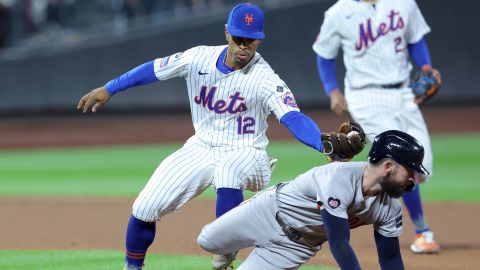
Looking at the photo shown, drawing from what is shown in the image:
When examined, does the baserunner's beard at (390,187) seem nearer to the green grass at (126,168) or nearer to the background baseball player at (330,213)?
the background baseball player at (330,213)

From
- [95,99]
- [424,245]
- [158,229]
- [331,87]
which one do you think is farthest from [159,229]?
[95,99]

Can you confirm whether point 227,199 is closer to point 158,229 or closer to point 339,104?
point 339,104

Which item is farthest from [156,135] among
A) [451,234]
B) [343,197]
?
[343,197]

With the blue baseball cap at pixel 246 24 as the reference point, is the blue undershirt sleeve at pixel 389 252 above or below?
below

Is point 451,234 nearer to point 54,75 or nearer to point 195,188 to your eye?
point 195,188

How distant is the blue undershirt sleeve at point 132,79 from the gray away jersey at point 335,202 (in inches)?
54.0

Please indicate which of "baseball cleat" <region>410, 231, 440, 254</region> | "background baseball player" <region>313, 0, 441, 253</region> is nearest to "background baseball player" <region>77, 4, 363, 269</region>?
"background baseball player" <region>313, 0, 441, 253</region>

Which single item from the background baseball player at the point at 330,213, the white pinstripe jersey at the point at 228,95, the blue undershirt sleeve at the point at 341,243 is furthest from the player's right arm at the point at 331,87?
the blue undershirt sleeve at the point at 341,243

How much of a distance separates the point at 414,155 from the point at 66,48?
54.3ft

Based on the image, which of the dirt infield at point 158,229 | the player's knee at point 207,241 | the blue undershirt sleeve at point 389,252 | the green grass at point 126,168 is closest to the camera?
the blue undershirt sleeve at point 389,252

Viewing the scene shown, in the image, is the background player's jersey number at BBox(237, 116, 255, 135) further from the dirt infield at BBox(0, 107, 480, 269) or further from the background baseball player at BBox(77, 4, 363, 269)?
the dirt infield at BBox(0, 107, 480, 269)

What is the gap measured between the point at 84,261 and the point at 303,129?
2076 millimetres

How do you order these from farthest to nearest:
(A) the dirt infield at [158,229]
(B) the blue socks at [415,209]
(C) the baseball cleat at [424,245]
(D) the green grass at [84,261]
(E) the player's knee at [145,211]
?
(B) the blue socks at [415,209], (C) the baseball cleat at [424,245], (A) the dirt infield at [158,229], (D) the green grass at [84,261], (E) the player's knee at [145,211]

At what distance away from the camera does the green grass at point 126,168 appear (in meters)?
11.1
